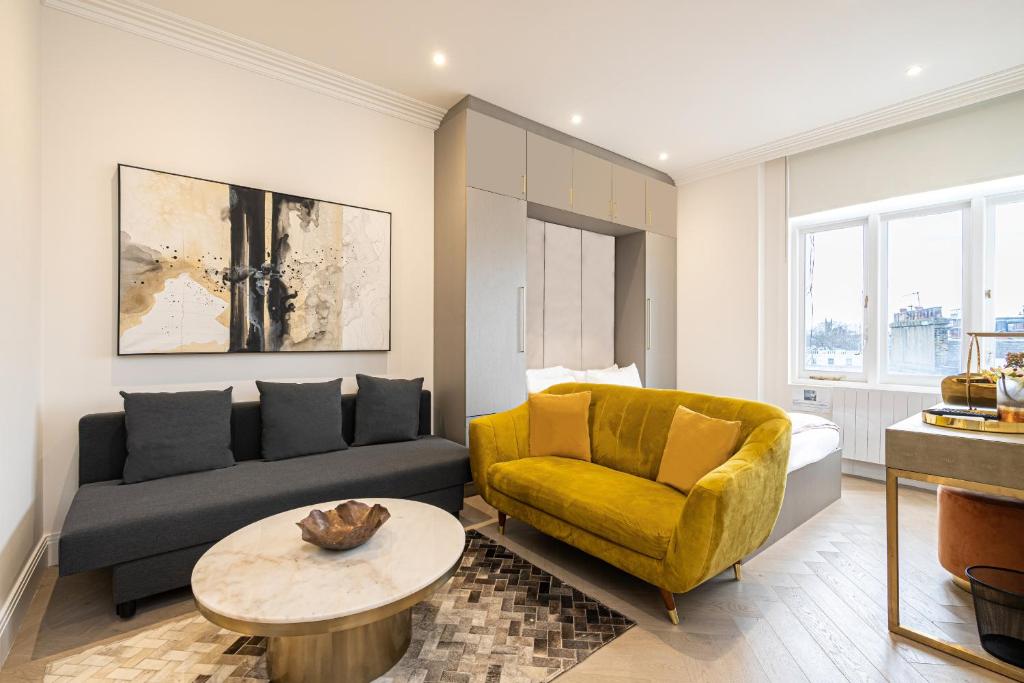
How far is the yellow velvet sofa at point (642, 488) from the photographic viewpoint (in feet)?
5.98

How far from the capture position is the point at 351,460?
2.72 m

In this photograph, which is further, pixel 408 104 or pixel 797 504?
pixel 408 104

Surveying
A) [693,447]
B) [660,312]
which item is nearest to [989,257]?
[660,312]

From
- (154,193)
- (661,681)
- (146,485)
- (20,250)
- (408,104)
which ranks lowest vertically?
(661,681)

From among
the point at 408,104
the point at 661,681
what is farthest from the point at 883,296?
the point at 408,104

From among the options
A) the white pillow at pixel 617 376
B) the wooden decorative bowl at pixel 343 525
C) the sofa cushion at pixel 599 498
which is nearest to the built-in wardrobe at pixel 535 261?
the white pillow at pixel 617 376

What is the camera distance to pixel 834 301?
4.35 meters

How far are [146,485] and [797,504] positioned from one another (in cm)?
361

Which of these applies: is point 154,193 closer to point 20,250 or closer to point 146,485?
point 20,250

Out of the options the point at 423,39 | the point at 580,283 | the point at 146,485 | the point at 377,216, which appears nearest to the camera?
the point at 146,485

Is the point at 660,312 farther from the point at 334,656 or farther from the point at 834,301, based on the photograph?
the point at 334,656

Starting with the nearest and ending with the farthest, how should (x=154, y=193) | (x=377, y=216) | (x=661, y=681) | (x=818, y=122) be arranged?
(x=661, y=681) → (x=154, y=193) → (x=377, y=216) → (x=818, y=122)

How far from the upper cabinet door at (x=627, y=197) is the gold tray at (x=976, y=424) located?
301cm

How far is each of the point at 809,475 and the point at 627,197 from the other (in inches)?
112
